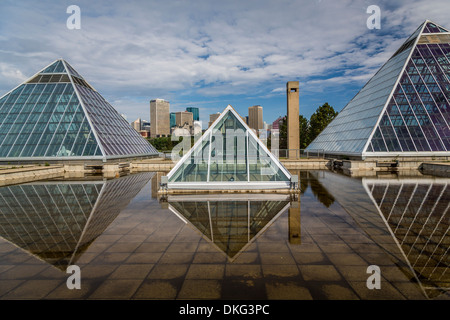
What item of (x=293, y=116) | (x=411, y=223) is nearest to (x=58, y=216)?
(x=411, y=223)

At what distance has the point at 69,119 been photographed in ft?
134

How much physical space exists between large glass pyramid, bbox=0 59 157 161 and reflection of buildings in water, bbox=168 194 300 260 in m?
25.8

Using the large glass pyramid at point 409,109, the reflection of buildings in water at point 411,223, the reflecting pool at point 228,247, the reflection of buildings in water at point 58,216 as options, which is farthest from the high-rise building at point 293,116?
the reflection of buildings in water at point 58,216

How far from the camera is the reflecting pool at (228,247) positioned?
6133mm

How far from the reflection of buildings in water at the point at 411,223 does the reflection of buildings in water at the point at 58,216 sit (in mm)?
9561

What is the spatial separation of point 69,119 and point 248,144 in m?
33.9

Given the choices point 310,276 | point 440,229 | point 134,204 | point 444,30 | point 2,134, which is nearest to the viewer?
point 310,276

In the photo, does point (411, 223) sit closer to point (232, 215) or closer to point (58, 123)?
point (232, 215)

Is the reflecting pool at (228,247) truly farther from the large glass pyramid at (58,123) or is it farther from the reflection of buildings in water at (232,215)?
the large glass pyramid at (58,123)

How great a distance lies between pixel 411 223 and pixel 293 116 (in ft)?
118

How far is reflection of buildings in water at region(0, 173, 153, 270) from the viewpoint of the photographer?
878cm
